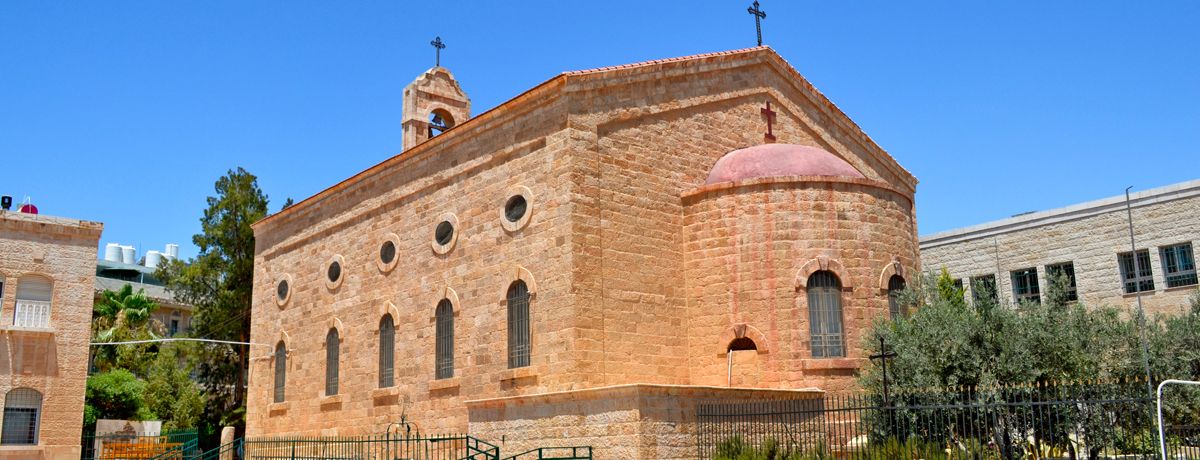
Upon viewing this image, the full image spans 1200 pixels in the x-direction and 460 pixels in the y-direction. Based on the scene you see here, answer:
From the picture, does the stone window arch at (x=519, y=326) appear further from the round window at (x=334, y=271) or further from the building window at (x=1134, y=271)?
the building window at (x=1134, y=271)

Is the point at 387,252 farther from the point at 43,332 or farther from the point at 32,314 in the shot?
the point at 32,314

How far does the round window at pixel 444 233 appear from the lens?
20.1m

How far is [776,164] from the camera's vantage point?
59.0 feet

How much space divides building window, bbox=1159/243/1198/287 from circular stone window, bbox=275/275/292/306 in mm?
21090

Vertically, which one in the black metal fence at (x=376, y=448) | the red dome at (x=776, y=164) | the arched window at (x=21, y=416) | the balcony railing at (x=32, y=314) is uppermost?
the red dome at (x=776, y=164)

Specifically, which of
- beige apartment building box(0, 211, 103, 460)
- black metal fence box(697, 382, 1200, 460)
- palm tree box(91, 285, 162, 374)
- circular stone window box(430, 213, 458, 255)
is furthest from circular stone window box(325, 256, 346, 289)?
palm tree box(91, 285, 162, 374)

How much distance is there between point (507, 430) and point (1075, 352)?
8.56 m

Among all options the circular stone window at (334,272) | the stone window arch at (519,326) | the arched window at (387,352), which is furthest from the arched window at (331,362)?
the stone window arch at (519,326)

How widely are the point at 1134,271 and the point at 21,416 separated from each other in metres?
26.5

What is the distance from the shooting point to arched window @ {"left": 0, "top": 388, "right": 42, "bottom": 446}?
2345 centimetres

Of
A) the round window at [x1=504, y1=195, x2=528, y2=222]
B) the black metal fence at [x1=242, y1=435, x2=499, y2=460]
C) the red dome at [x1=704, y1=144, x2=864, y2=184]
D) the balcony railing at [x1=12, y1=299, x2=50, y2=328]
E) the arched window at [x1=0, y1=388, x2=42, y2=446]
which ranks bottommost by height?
the black metal fence at [x1=242, y1=435, x2=499, y2=460]

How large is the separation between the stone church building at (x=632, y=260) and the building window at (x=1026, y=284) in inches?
267

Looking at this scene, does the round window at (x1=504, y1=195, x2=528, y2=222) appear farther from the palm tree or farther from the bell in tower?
the palm tree

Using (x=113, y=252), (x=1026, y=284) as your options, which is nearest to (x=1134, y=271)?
(x=1026, y=284)
